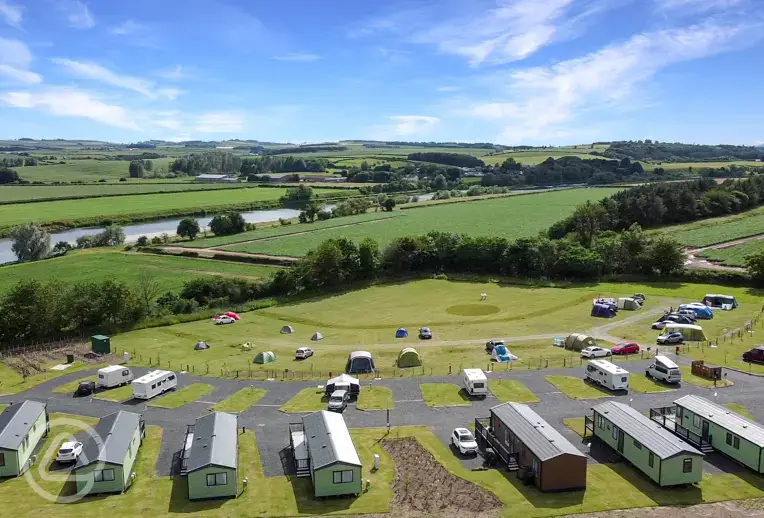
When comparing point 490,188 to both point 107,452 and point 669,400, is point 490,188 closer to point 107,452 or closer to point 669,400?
point 669,400

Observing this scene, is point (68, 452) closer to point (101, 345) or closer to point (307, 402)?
point (307, 402)

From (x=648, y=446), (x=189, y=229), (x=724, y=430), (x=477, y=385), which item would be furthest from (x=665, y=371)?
(x=189, y=229)

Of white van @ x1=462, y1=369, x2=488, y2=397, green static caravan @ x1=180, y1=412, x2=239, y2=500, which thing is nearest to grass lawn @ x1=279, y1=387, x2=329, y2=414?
green static caravan @ x1=180, y1=412, x2=239, y2=500

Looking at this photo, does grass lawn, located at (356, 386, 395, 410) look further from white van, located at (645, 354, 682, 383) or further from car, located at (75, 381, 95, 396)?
car, located at (75, 381, 95, 396)

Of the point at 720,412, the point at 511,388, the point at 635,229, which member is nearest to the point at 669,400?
the point at 720,412

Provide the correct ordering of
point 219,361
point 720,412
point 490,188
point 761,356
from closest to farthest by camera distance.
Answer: point 720,412 → point 761,356 → point 219,361 → point 490,188

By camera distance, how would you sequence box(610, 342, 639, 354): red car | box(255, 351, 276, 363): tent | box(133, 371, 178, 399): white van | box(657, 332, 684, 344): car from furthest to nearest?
box(657, 332, 684, 344): car
box(255, 351, 276, 363): tent
box(610, 342, 639, 354): red car
box(133, 371, 178, 399): white van
